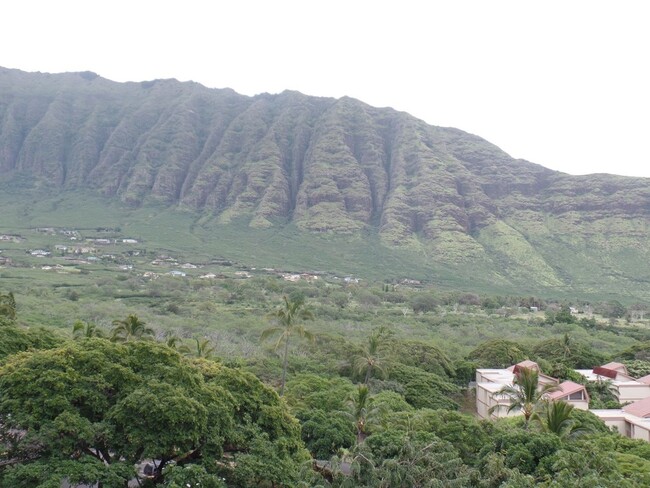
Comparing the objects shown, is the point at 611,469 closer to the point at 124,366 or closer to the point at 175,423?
the point at 175,423

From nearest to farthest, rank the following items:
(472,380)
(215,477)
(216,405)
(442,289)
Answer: (215,477) < (216,405) < (472,380) < (442,289)

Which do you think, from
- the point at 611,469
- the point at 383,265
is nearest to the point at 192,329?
the point at 611,469

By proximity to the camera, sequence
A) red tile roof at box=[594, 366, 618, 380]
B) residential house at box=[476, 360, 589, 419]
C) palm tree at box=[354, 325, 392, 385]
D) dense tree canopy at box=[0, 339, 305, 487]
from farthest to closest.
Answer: red tile roof at box=[594, 366, 618, 380], palm tree at box=[354, 325, 392, 385], residential house at box=[476, 360, 589, 419], dense tree canopy at box=[0, 339, 305, 487]

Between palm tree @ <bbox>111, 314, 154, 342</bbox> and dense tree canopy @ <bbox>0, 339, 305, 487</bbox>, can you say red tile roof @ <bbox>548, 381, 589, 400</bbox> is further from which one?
palm tree @ <bbox>111, 314, 154, 342</bbox>

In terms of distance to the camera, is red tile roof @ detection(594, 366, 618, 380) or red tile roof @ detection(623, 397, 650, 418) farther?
red tile roof @ detection(594, 366, 618, 380)

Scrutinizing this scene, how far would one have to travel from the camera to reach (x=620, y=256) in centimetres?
16738

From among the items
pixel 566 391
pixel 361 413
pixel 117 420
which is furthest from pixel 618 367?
pixel 117 420

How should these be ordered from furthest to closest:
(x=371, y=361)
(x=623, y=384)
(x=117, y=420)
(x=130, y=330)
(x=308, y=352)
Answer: (x=308, y=352)
(x=623, y=384)
(x=371, y=361)
(x=130, y=330)
(x=117, y=420)

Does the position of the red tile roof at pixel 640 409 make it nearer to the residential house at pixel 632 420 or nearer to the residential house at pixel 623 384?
the residential house at pixel 632 420

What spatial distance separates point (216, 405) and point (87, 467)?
4575 mm

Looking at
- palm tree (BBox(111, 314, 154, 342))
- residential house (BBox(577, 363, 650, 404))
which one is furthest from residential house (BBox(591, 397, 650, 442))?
palm tree (BBox(111, 314, 154, 342))

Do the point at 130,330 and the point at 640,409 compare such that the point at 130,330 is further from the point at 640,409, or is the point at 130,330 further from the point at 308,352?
the point at 640,409

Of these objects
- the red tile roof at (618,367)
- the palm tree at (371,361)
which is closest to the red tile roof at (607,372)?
the red tile roof at (618,367)

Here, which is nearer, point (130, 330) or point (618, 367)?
point (130, 330)
